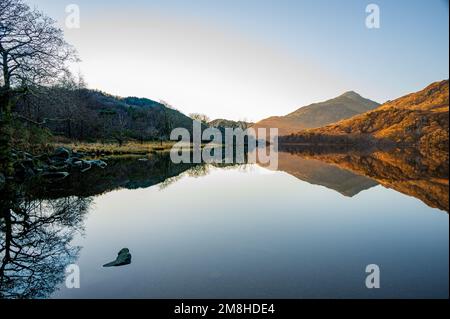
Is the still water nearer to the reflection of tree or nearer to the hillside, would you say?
the reflection of tree

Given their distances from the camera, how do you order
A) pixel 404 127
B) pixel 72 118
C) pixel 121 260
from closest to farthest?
1. pixel 121 260
2. pixel 72 118
3. pixel 404 127

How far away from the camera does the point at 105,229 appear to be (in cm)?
1043

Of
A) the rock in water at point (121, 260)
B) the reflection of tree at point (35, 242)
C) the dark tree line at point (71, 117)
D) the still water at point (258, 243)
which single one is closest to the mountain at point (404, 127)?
the still water at point (258, 243)

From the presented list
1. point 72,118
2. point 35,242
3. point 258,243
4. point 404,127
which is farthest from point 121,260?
point 404,127

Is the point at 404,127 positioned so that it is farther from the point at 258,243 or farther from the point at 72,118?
the point at 258,243

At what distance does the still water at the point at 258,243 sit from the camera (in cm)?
596

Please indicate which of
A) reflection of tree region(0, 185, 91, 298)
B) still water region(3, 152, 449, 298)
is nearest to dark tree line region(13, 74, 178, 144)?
still water region(3, 152, 449, 298)

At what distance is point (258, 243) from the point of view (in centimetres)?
886

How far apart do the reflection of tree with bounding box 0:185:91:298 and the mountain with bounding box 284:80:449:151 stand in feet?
295

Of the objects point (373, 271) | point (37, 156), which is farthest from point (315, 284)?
point (37, 156)

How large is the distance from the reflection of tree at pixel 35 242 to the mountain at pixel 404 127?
9002cm

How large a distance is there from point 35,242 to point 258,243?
761 centimetres

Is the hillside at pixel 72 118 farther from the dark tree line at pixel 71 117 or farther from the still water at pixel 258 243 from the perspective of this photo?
the still water at pixel 258 243
